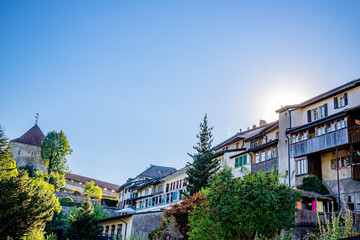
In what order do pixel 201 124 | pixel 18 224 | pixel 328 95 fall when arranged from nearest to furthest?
1. pixel 18 224
2. pixel 328 95
3. pixel 201 124

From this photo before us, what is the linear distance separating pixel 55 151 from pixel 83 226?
42.9m

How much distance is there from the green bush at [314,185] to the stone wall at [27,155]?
7220cm

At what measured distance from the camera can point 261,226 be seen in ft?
39.8

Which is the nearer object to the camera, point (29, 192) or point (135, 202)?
point (29, 192)

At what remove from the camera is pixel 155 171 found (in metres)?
78.1

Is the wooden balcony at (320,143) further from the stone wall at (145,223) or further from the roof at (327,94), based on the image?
the stone wall at (145,223)

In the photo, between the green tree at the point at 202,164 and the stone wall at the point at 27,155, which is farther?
the stone wall at the point at 27,155

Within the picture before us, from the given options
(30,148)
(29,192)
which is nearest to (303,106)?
(29,192)

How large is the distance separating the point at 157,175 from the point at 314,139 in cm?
5168

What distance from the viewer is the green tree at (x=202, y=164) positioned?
35.0m

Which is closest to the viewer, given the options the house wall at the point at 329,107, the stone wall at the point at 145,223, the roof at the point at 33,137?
the house wall at the point at 329,107

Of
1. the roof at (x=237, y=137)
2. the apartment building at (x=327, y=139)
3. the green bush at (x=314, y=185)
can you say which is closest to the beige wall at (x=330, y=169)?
the apartment building at (x=327, y=139)

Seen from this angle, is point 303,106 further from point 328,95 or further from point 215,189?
point 215,189

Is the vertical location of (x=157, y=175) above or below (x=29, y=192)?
above
